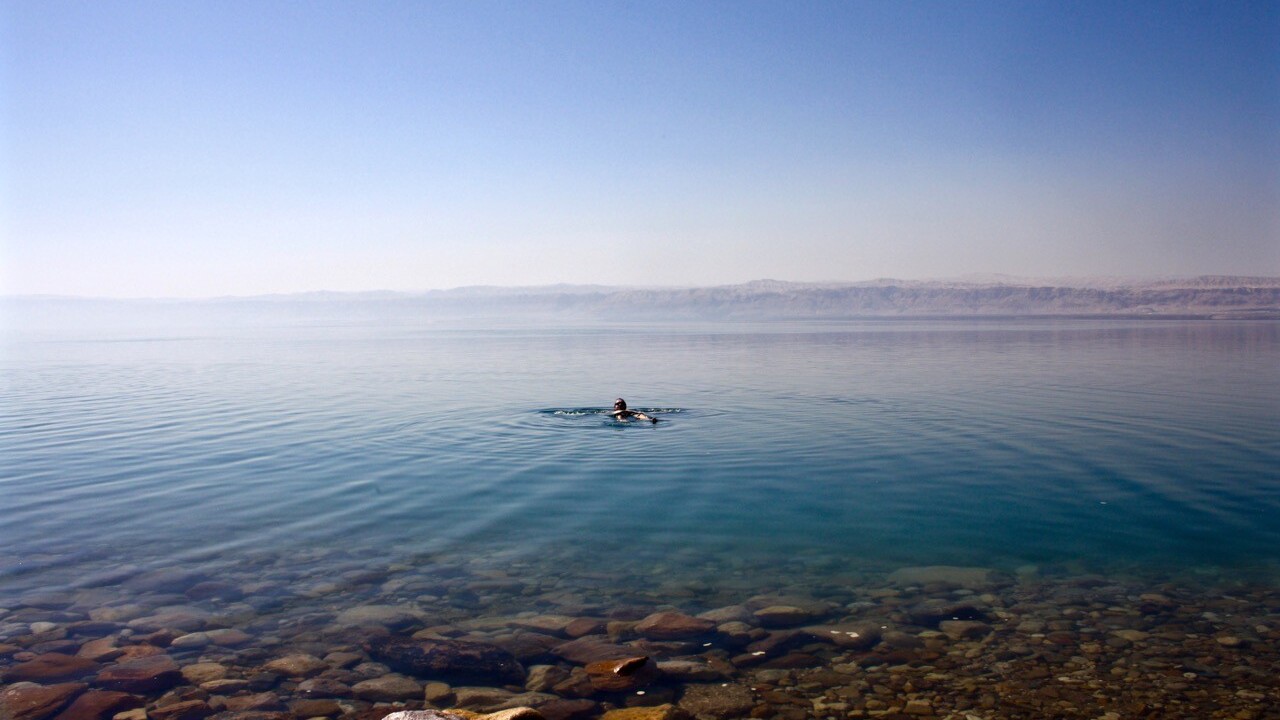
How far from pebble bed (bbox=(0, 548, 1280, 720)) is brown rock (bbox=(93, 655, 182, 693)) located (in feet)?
0.09

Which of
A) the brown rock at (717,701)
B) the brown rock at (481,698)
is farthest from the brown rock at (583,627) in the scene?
the brown rock at (717,701)

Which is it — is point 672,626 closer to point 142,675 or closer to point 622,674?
point 622,674

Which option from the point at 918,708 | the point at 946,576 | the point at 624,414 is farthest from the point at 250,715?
the point at 624,414

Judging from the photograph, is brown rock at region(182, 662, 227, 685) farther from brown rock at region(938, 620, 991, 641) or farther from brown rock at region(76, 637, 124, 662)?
brown rock at region(938, 620, 991, 641)

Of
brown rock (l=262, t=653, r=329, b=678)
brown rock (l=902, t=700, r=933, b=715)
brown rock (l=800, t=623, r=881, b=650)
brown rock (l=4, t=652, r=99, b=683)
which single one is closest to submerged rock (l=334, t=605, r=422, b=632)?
brown rock (l=262, t=653, r=329, b=678)

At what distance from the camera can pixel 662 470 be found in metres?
19.1

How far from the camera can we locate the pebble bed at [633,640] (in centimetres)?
827

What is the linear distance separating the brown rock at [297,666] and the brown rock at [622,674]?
274cm

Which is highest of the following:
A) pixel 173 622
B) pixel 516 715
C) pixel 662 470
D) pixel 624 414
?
pixel 516 715

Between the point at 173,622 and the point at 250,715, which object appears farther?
the point at 173,622

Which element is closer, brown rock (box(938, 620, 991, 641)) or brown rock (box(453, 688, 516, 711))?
brown rock (box(453, 688, 516, 711))

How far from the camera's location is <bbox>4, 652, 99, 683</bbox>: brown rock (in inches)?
342

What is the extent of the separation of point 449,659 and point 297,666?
1519 millimetres

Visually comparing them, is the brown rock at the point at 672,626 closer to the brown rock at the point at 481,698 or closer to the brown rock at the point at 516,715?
the brown rock at the point at 481,698
